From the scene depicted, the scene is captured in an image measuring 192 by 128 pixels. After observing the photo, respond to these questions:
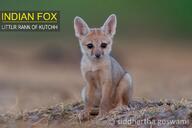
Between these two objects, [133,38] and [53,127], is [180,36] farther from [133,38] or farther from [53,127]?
[53,127]

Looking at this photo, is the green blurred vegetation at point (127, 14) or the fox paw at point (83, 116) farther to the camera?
the green blurred vegetation at point (127, 14)

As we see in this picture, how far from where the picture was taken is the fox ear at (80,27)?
566 centimetres

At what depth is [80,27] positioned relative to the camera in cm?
570

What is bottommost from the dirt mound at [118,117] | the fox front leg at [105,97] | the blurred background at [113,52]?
the dirt mound at [118,117]

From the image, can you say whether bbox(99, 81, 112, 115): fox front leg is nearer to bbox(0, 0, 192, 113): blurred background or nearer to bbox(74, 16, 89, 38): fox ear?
bbox(0, 0, 192, 113): blurred background

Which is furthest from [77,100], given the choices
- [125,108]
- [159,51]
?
[159,51]

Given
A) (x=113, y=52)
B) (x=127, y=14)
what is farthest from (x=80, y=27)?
Result: (x=127, y=14)

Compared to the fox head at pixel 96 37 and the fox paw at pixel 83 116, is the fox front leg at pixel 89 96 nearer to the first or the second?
the fox paw at pixel 83 116

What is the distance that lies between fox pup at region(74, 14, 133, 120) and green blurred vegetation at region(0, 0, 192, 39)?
0.16m

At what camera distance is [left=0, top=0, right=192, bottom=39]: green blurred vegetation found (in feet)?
19.2

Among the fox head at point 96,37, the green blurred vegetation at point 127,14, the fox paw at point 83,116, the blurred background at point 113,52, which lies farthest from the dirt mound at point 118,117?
the green blurred vegetation at point 127,14

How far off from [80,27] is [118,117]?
0.83m

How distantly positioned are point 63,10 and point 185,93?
1299 millimetres

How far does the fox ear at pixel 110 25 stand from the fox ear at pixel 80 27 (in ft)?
0.50
